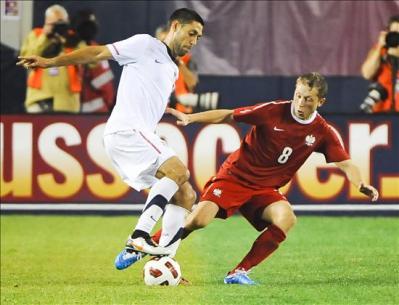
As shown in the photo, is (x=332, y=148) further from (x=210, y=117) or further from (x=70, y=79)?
(x=70, y=79)

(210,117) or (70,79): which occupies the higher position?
(210,117)

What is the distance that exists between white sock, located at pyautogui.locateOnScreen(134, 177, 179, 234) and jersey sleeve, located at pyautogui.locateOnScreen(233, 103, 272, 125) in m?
0.81

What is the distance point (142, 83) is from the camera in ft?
31.7

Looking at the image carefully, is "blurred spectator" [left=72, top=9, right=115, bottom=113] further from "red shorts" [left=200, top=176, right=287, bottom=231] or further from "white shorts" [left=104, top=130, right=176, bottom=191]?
"white shorts" [left=104, top=130, right=176, bottom=191]

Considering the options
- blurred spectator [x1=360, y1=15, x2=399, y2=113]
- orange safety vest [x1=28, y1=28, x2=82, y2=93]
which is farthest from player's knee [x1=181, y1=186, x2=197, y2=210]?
orange safety vest [x1=28, y1=28, x2=82, y2=93]

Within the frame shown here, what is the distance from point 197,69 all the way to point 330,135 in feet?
22.3

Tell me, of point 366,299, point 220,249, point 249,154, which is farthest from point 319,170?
point 366,299

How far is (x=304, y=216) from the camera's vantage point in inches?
575

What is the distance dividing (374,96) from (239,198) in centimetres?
546

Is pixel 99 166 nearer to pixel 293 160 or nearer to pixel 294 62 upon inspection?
pixel 294 62

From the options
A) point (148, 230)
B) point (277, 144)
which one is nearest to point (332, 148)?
point (277, 144)

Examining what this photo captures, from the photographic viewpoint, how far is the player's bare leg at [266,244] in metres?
9.82

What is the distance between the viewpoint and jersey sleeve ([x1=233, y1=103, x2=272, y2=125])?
9984 mm

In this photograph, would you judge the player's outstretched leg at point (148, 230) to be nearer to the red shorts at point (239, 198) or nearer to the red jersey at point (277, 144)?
the red shorts at point (239, 198)
